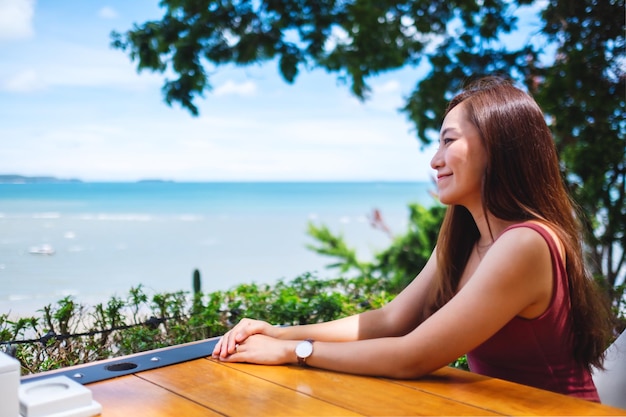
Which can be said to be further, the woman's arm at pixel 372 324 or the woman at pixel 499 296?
the woman's arm at pixel 372 324

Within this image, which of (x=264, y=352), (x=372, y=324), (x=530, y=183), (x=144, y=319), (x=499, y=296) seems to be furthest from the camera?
(x=144, y=319)

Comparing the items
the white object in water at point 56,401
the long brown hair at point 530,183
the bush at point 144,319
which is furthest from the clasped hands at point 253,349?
the bush at point 144,319

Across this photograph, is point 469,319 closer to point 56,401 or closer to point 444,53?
point 56,401

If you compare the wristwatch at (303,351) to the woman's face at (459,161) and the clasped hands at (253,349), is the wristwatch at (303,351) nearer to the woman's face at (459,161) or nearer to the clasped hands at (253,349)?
the clasped hands at (253,349)

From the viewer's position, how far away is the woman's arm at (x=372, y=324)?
6.08 ft

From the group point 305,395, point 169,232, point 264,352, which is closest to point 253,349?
point 264,352

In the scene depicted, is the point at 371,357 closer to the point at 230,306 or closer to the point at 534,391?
the point at 534,391

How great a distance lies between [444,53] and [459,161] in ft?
11.9

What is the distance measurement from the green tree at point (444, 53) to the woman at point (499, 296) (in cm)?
283

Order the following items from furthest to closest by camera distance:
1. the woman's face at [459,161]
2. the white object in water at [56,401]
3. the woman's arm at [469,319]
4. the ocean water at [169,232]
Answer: the ocean water at [169,232] < the woman's face at [459,161] < the woman's arm at [469,319] < the white object in water at [56,401]

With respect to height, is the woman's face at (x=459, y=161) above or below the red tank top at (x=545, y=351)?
above

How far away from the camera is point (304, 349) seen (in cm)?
→ 159

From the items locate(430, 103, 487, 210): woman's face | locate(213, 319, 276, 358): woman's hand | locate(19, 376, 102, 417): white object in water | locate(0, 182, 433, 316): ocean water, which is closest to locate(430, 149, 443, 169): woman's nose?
locate(430, 103, 487, 210): woman's face

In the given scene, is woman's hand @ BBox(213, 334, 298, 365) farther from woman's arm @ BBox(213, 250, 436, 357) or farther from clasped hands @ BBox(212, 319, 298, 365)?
woman's arm @ BBox(213, 250, 436, 357)
